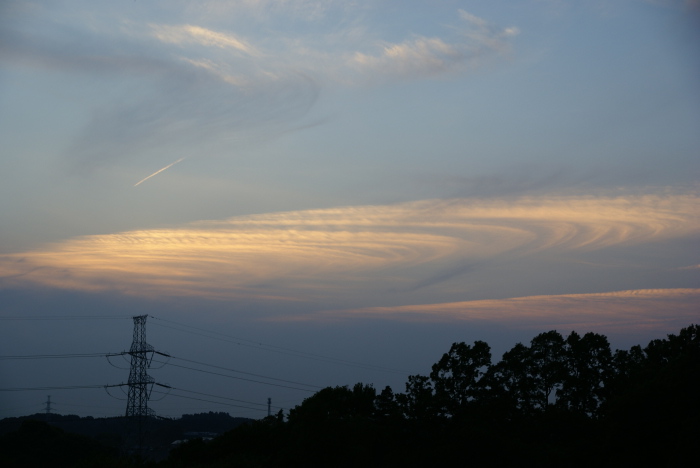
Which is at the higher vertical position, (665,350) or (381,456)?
(665,350)

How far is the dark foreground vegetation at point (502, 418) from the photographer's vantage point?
41219 mm

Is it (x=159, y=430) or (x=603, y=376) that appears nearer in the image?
(x=603, y=376)

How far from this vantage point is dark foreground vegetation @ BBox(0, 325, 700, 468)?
1623 inches

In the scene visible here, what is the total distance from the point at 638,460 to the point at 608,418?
217 inches

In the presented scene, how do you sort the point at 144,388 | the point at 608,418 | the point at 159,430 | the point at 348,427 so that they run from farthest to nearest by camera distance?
the point at 159,430, the point at 144,388, the point at 348,427, the point at 608,418

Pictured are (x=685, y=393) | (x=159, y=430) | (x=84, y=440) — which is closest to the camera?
(x=685, y=393)

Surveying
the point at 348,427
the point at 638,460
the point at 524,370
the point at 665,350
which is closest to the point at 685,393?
the point at 638,460

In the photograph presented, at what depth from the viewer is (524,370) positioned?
59.2 meters

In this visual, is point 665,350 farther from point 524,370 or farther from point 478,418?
point 478,418

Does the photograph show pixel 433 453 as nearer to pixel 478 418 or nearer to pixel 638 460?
pixel 478 418

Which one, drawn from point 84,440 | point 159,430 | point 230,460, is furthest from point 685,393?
point 159,430

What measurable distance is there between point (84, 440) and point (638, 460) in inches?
2638

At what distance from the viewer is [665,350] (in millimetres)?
53969

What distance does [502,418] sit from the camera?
55.6 metres
